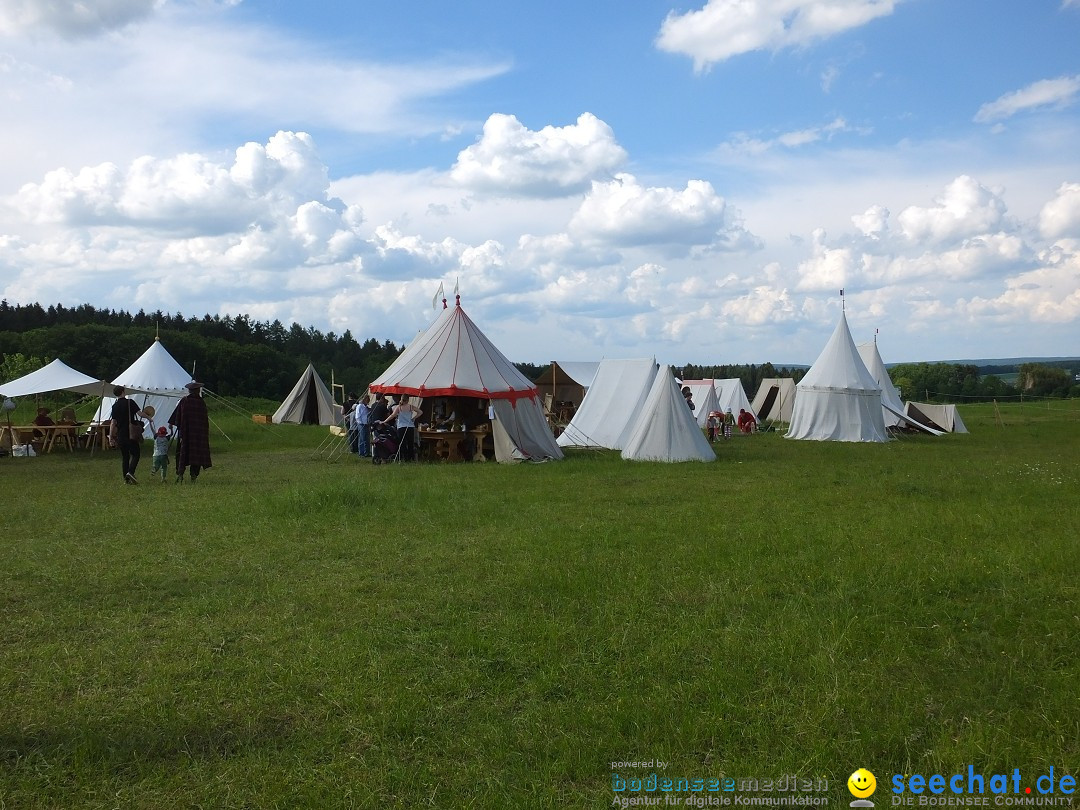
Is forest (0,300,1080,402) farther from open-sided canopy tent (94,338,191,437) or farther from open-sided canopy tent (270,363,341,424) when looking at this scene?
open-sided canopy tent (94,338,191,437)

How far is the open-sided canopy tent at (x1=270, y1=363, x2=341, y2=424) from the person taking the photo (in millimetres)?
26031

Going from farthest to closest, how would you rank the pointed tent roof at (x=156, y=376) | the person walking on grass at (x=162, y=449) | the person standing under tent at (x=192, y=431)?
1. the pointed tent roof at (x=156, y=376)
2. the person walking on grass at (x=162, y=449)
3. the person standing under tent at (x=192, y=431)

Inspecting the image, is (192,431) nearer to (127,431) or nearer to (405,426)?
(127,431)

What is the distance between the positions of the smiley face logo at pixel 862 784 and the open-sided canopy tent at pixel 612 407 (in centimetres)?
1438

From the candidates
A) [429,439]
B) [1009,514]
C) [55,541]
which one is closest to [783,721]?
[1009,514]

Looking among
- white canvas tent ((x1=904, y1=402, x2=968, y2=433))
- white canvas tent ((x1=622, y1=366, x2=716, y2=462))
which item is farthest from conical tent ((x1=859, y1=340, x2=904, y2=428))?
white canvas tent ((x1=622, y1=366, x2=716, y2=462))

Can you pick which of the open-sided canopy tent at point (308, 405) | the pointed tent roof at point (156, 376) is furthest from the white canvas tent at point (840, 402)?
the pointed tent roof at point (156, 376)

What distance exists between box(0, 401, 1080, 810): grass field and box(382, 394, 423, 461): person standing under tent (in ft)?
18.5

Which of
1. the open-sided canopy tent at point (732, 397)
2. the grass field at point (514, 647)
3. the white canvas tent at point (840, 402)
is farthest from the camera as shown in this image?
the open-sided canopy tent at point (732, 397)

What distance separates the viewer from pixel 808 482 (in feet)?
35.7

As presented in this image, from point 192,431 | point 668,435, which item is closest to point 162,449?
point 192,431

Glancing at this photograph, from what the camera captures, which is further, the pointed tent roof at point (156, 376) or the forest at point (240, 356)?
the forest at point (240, 356)

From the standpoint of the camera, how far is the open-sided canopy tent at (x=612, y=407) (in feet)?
58.5

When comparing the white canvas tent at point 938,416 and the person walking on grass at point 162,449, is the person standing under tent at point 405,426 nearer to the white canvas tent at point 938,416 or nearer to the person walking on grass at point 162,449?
the person walking on grass at point 162,449
